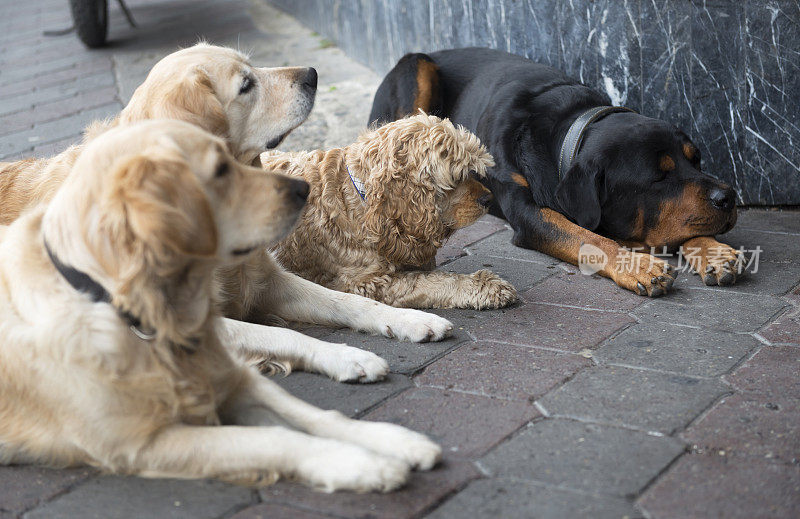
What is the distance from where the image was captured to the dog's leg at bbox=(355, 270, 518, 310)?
3.76 metres

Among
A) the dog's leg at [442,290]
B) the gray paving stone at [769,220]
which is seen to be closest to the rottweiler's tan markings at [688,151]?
the gray paving stone at [769,220]

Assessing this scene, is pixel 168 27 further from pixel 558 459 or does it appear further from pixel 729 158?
pixel 558 459

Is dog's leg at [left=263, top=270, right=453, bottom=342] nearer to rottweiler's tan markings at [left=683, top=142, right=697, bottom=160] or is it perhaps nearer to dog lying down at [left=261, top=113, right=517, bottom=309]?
dog lying down at [left=261, top=113, right=517, bottom=309]

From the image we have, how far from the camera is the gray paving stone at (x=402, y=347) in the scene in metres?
3.23

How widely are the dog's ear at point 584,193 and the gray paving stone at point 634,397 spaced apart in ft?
4.19

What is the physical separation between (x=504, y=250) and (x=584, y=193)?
62 cm

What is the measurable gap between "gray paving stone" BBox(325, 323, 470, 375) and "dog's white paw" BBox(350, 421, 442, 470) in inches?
26.9

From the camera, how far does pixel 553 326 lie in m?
3.54

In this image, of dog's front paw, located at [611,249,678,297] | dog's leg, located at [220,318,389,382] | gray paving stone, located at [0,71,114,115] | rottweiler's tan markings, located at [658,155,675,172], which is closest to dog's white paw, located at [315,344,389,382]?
dog's leg, located at [220,318,389,382]

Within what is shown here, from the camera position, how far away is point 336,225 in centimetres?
388

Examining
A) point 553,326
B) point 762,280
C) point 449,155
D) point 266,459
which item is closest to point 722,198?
point 762,280

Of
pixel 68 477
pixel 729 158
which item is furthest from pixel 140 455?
pixel 729 158

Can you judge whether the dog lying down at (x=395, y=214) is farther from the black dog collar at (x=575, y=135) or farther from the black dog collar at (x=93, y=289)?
the black dog collar at (x=93, y=289)

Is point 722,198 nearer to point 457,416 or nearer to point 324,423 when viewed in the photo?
point 457,416
